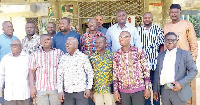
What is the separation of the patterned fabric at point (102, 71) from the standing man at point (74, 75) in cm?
13

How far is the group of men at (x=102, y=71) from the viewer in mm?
3020

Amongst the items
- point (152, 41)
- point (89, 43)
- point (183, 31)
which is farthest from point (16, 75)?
point (183, 31)

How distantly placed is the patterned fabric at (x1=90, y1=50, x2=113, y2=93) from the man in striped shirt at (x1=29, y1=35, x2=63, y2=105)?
1.83ft

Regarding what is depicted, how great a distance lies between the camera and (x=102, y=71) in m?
3.32

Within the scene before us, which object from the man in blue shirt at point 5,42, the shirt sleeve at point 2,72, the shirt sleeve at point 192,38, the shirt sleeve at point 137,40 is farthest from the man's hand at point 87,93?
the shirt sleeve at point 192,38

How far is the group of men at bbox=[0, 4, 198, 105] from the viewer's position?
9.91ft

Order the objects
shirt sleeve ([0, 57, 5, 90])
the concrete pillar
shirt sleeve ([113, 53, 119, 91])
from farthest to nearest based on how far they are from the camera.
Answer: the concrete pillar → shirt sleeve ([0, 57, 5, 90]) → shirt sleeve ([113, 53, 119, 91])

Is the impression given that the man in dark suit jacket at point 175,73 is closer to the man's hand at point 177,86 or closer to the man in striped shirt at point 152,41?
the man's hand at point 177,86

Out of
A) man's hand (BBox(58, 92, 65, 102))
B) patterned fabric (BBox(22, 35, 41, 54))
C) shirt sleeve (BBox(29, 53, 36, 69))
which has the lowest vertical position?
man's hand (BBox(58, 92, 65, 102))

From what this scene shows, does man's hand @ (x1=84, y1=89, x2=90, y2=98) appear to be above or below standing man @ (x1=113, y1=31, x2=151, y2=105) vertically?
below

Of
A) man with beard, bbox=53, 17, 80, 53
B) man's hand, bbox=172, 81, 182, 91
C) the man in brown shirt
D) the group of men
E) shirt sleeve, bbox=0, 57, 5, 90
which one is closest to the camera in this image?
man's hand, bbox=172, 81, 182, 91

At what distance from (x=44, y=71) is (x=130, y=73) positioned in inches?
46.4

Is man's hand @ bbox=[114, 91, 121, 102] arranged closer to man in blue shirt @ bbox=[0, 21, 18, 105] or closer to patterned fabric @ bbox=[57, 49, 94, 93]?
patterned fabric @ bbox=[57, 49, 94, 93]

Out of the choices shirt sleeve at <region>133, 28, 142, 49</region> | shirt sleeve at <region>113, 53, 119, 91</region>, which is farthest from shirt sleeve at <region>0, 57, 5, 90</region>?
shirt sleeve at <region>133, 28, 142, 49</region>
